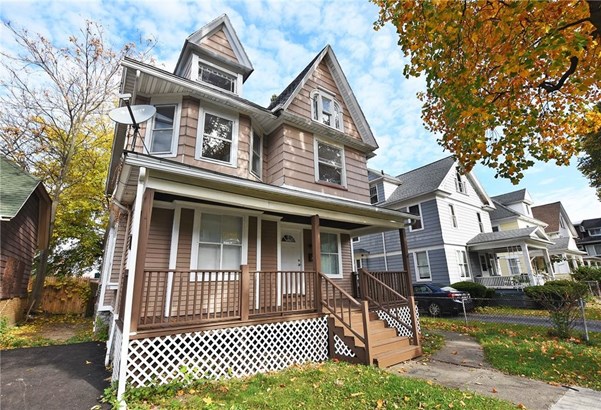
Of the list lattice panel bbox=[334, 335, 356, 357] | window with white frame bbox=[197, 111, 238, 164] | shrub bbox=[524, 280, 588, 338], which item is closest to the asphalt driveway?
lattice panel bbox=[334, 335, 356, 357]

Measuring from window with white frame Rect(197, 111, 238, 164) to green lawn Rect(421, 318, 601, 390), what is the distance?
8.51m

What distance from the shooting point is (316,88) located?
1066 cm

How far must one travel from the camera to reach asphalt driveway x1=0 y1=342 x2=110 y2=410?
4.25 metres

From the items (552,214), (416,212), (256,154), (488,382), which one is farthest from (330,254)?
(552,214)

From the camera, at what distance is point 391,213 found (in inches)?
362

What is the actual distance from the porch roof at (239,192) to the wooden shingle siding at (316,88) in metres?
3.84

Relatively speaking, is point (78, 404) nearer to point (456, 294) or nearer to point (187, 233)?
point (187, 233)

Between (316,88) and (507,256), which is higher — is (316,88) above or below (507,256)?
above

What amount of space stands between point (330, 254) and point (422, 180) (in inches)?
492

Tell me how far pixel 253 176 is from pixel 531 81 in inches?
317

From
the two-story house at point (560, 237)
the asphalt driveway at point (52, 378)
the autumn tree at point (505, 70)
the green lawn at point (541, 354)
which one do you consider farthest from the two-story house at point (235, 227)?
the two-story house at point (560, 237)

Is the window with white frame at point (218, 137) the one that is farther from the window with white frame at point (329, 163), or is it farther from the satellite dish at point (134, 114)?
the window with white frame at point (329, 163)

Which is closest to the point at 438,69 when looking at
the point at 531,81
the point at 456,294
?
the point at 531,81

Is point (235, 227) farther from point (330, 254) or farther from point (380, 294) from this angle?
point (380, 294)
